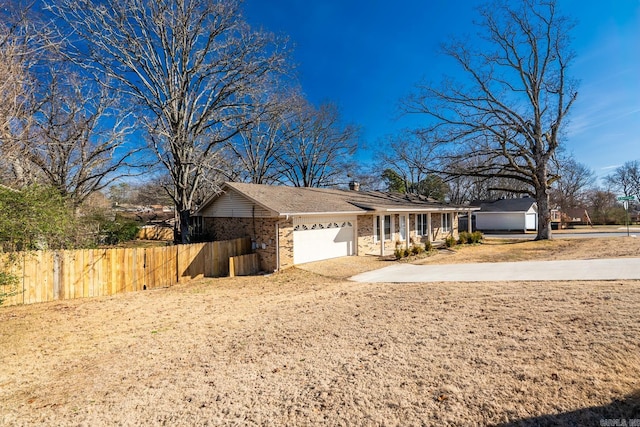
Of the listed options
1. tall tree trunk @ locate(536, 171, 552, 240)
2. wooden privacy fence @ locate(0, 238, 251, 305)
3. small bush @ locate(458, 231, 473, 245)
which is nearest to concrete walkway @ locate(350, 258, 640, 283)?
wooden privacy fence @ locate(0, 238, 251, 305)

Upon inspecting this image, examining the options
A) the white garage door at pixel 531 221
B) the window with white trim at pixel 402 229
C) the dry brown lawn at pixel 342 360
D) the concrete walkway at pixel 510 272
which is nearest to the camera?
the dry brown lawn at pixel 342 360

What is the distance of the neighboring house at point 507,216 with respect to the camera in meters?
32.4

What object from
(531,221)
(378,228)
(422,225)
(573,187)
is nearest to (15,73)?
(378,228)

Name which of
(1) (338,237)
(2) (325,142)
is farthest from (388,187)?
(1) (338,237)

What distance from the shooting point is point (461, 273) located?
10.6 meters

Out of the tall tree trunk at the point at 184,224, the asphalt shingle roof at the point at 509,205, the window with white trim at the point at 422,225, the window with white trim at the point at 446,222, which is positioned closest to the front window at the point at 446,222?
the window with white trim at the point at 446,222

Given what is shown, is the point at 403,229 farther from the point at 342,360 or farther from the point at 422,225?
the point at 342,360

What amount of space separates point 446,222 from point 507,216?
13.0 meters

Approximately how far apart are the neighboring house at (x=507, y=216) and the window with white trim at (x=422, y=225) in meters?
15.9

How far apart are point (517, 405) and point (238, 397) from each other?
115 inches

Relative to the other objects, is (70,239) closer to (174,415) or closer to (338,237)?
(174,415)

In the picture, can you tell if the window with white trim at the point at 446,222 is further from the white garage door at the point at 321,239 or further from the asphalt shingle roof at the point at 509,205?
the asphalt shingle roof at the point at 509,205

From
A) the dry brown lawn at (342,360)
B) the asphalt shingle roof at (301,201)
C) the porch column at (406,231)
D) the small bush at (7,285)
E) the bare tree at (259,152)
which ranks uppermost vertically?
the bare tree at (259,152)

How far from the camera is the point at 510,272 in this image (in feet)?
33.5
